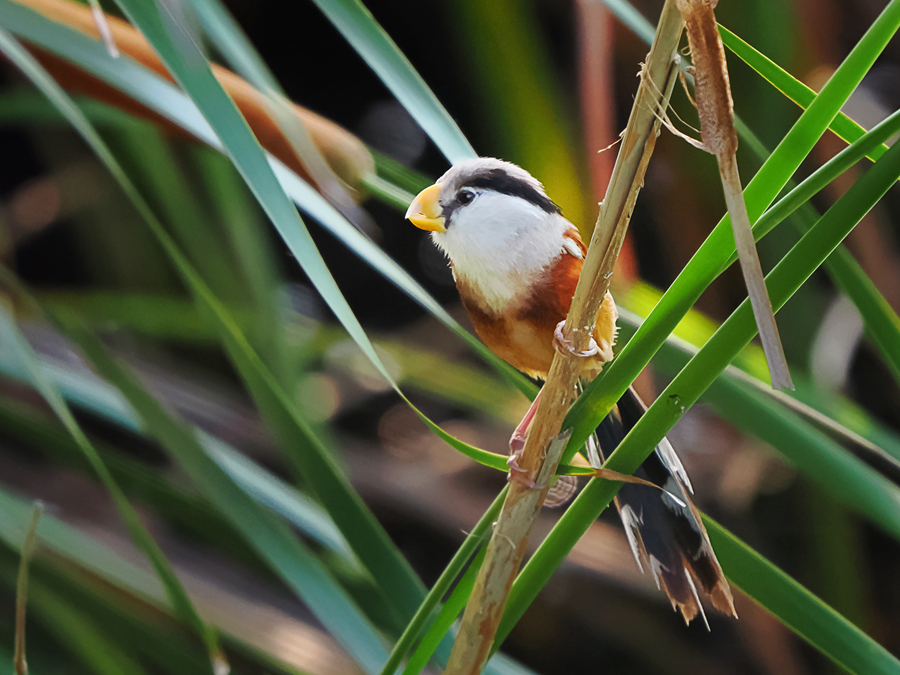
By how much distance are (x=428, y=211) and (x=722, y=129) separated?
0.31ft

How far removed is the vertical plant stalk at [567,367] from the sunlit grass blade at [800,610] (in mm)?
77

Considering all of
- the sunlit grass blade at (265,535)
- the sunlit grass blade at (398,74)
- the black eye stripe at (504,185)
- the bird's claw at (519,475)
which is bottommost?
the sunlit grass blade at (265,535)

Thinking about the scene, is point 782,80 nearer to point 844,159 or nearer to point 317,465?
point 844,159

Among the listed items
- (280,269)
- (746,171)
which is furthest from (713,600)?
(280,269)

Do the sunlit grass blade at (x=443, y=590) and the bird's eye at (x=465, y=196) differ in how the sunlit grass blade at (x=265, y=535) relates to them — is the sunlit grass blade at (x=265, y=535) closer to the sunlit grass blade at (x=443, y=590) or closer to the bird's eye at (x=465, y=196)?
the sunlit grass blade at (x=443, y=590)

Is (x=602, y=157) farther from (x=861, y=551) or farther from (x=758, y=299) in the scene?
(x=861, y=551)

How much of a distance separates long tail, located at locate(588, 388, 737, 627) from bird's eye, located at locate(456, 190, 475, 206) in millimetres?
94

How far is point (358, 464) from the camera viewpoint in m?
0.64

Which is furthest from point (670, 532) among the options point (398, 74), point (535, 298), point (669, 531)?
point (398, 74)

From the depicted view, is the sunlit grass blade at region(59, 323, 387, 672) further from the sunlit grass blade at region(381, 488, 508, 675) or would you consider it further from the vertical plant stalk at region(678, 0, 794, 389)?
the vertical plant stalk at region(678, 0, 794, 389)

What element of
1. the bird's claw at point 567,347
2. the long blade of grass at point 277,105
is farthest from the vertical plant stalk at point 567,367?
the long blade of grass at point 277,105

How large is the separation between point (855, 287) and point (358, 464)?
491 millimetres

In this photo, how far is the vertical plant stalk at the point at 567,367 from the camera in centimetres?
16

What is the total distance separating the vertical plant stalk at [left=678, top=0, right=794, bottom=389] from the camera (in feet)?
0.46
